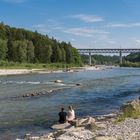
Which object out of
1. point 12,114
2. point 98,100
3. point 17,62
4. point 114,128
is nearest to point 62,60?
point 17,62

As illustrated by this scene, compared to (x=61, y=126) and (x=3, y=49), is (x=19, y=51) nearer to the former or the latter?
(x=3, y=49)

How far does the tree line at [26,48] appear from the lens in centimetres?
15475

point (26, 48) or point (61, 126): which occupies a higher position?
point (26, 48)

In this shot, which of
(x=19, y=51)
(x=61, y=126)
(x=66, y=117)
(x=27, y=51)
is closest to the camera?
(x=61, y=126)

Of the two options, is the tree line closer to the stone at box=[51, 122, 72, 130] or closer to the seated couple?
the seated couple

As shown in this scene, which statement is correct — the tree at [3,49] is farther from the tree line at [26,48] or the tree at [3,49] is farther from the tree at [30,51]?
the tree at [30,51]

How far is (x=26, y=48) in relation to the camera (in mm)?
162125

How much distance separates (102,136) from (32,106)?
21.5 meters

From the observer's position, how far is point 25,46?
6230 inches

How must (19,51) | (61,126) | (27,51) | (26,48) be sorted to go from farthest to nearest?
(27,51)
(26,48)
(19,51)
(61,126)

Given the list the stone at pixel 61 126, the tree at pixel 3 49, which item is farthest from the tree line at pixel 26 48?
the stone at pixel 61 126

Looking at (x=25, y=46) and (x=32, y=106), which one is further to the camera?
(x=25, y=46)

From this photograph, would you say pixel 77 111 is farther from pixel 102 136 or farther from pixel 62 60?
pixel 62 60

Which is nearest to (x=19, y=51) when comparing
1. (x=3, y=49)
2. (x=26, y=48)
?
(x=26, y=48)
